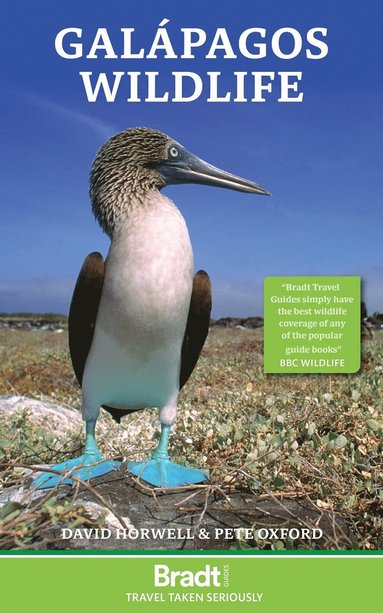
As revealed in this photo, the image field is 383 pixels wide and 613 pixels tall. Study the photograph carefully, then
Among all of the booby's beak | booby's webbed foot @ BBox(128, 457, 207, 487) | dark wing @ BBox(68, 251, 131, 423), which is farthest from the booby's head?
booby's webbed foot @ BBox(128, 457, 207, 487)

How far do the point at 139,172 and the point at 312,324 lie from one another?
1379mm

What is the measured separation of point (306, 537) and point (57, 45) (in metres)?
2.83

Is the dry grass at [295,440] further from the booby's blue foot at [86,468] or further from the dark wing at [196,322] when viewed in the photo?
the dark wing at [196,322]

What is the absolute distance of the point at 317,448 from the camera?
3.81 meters

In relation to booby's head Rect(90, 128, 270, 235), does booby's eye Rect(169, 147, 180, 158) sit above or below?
above

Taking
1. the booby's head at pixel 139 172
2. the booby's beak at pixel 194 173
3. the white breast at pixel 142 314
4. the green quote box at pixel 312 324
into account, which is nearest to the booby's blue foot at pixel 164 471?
the white breast at pixel 142 314

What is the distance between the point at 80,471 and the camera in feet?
11.8

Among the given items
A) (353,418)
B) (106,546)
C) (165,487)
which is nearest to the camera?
(106,546)
